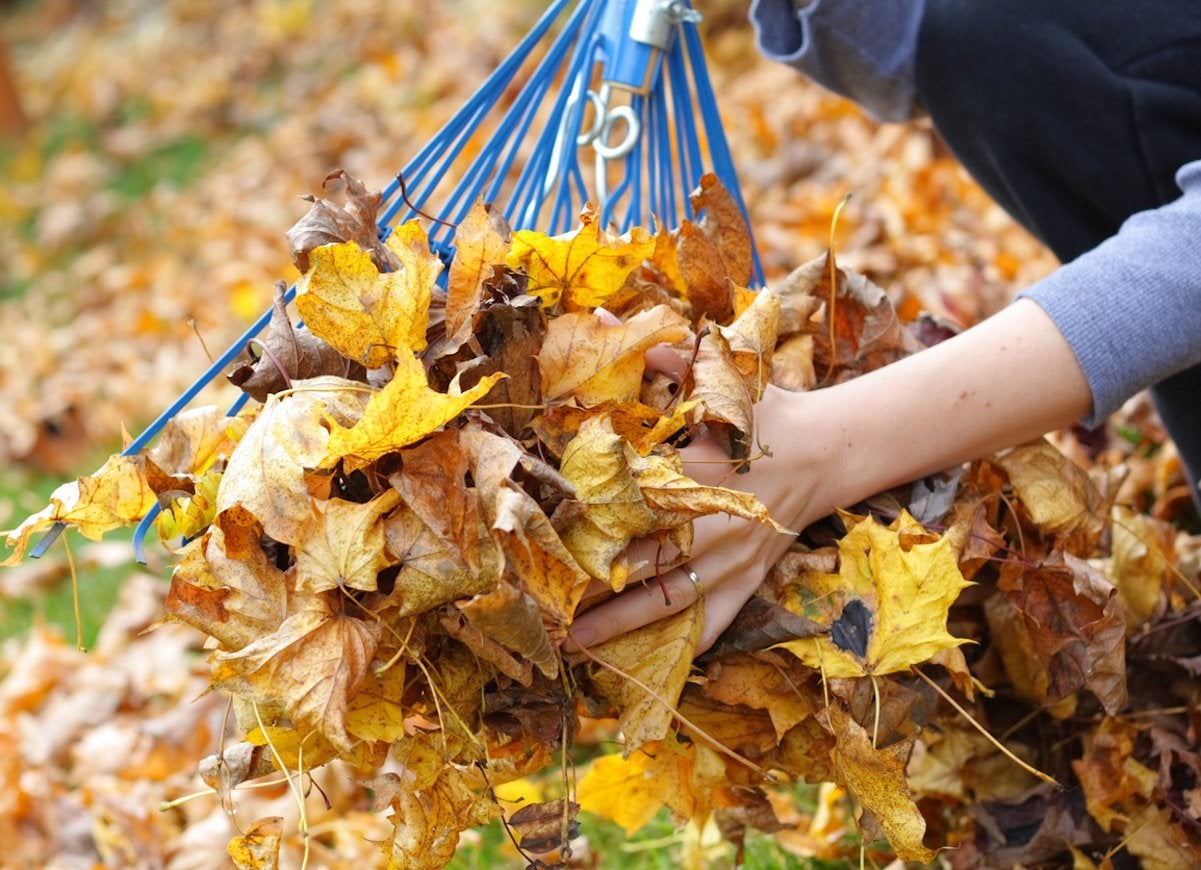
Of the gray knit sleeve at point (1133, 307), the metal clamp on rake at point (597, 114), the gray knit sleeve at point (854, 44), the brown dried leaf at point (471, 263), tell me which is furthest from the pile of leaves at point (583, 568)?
the gray knit sleeve at point (854, 44)

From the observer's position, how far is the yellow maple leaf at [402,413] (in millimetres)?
750

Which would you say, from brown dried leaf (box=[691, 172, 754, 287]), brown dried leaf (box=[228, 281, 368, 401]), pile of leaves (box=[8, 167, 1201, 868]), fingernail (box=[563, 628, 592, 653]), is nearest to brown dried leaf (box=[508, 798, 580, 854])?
pile of leaves (box=[8, 167, 1201, 868])

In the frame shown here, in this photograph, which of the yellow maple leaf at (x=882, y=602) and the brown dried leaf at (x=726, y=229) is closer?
the yellow maple leaf at (x=882, y=602)

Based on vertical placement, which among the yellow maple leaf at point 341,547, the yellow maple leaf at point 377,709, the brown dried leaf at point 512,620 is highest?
the yellow maple leaf at point 341,547

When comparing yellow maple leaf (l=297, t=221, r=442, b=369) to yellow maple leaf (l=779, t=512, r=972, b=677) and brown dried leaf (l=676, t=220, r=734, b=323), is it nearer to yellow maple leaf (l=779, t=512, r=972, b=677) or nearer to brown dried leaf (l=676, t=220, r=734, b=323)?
brown dried leaf (l=676, t=220, r=734, b=323)

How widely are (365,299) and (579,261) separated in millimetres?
173

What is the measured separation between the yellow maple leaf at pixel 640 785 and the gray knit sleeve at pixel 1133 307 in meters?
0.48

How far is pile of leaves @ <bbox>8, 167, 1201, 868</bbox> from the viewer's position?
2.60ft

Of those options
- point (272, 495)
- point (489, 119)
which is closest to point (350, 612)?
point (272, 495)

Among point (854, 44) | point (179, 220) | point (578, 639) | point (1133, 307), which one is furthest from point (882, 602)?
point (179, 220)

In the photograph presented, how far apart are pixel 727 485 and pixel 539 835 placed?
0.31m

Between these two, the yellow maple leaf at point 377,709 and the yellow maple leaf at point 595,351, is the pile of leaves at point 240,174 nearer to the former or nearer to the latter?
the yellow maple leaf at point 595,351

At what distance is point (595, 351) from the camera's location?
884 mm

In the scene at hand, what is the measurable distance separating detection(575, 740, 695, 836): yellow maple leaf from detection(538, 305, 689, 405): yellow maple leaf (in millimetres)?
334
